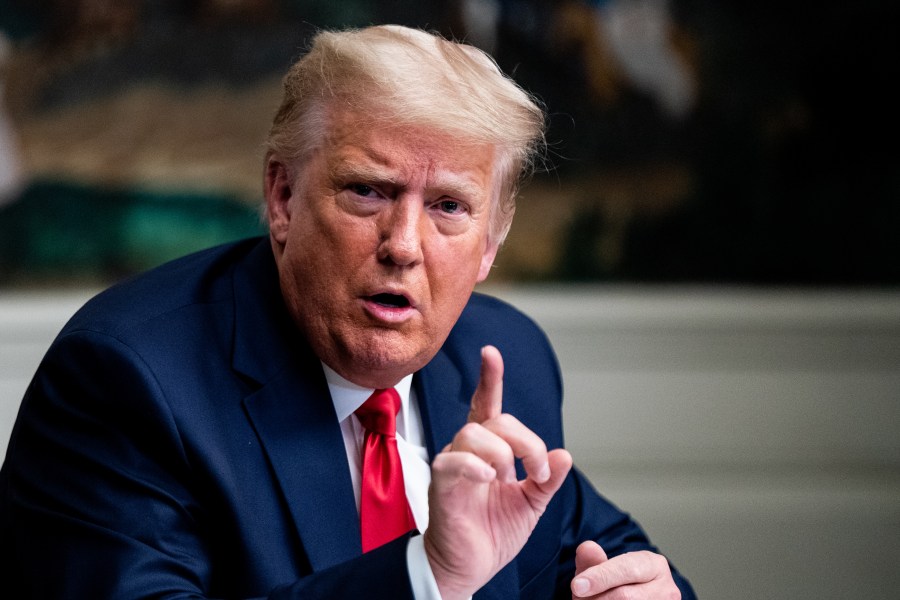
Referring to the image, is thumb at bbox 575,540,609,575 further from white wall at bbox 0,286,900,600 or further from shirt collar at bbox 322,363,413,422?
white wall at bbox 0,286,900,600

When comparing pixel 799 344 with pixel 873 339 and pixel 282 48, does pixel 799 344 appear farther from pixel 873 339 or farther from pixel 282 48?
pixel 282 48

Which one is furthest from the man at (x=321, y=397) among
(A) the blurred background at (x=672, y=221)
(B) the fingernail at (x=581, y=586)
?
(A) the blurred background at (x=672, y=221)

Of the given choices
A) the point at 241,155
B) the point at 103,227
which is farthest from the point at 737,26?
the point at 103,227

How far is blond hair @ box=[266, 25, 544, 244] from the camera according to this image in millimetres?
1869

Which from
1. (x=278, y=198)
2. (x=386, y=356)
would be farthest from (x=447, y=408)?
(x=278, y=198)

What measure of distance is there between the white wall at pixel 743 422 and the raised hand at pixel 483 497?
10.6 feet

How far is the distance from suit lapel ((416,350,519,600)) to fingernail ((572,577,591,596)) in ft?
0.66

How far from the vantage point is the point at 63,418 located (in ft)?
5.81

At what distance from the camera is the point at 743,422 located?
497 cm

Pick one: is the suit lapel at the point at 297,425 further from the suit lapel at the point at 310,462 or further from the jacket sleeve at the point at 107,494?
the jacket sleeve at the point at 107,494

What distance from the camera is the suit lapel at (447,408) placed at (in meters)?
2.07

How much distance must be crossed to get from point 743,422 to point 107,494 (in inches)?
147

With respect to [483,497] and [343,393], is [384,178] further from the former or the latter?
[483,497]

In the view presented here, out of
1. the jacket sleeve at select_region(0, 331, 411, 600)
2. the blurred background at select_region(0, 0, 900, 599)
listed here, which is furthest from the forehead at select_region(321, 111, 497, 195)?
the blurred background at select_region(0, 0, 900, 599)
